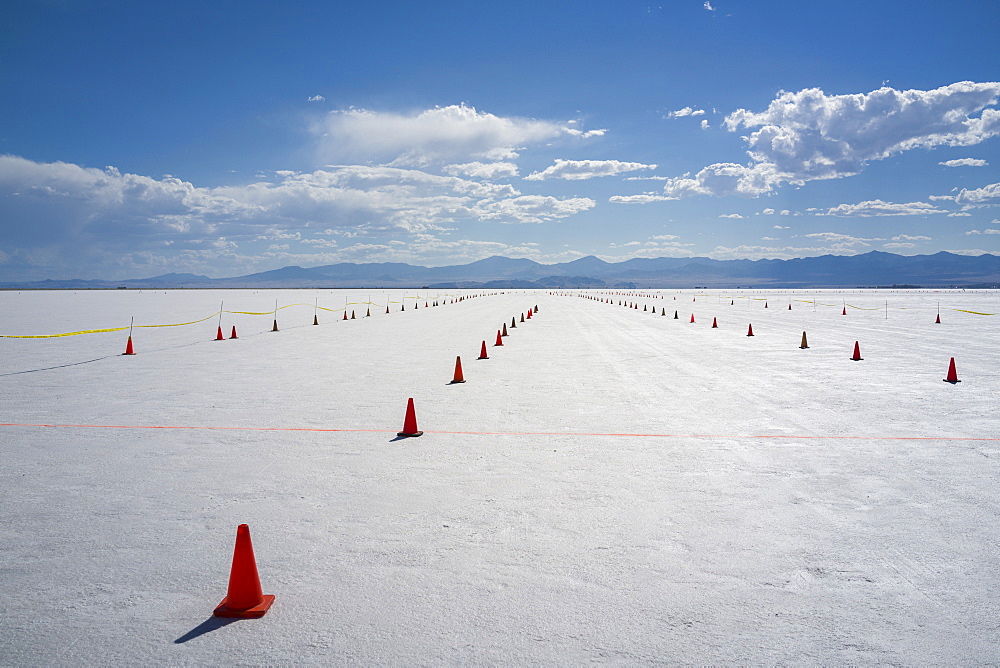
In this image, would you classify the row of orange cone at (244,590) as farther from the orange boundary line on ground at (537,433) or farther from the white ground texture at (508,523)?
the orange boundary line on ground at (537,433)

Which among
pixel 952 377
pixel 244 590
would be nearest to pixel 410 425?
pixel 244 590

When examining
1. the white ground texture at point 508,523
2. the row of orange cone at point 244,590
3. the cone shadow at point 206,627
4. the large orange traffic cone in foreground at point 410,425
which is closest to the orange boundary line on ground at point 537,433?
the white ground texture at point 508,523

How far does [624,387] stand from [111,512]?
8.61m

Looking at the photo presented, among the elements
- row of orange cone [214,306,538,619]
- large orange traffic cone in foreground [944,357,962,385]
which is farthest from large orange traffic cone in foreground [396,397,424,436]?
large orange traffic cone in foreground [944,357,962,385]

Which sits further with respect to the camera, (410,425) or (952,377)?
(952,377)

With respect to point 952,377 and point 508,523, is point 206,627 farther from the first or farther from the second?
point 952,377

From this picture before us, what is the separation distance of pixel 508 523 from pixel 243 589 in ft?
6.79

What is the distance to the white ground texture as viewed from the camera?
143 inches

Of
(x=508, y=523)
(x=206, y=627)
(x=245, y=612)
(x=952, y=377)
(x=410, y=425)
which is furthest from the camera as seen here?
(x=952, y=377)

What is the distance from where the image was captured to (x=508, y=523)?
5344mm

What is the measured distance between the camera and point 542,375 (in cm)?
1403

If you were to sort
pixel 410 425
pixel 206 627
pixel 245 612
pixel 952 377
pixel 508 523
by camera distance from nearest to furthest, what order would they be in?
1. pixel 206 627
2. pixel 245 612
3. pixel 508 523
4. pixel 410 425
5. pixel 952 377

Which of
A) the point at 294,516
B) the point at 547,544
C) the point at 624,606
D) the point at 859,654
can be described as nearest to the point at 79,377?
the point at 294,516

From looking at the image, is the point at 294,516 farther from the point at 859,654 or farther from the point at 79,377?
the point at 79,377
